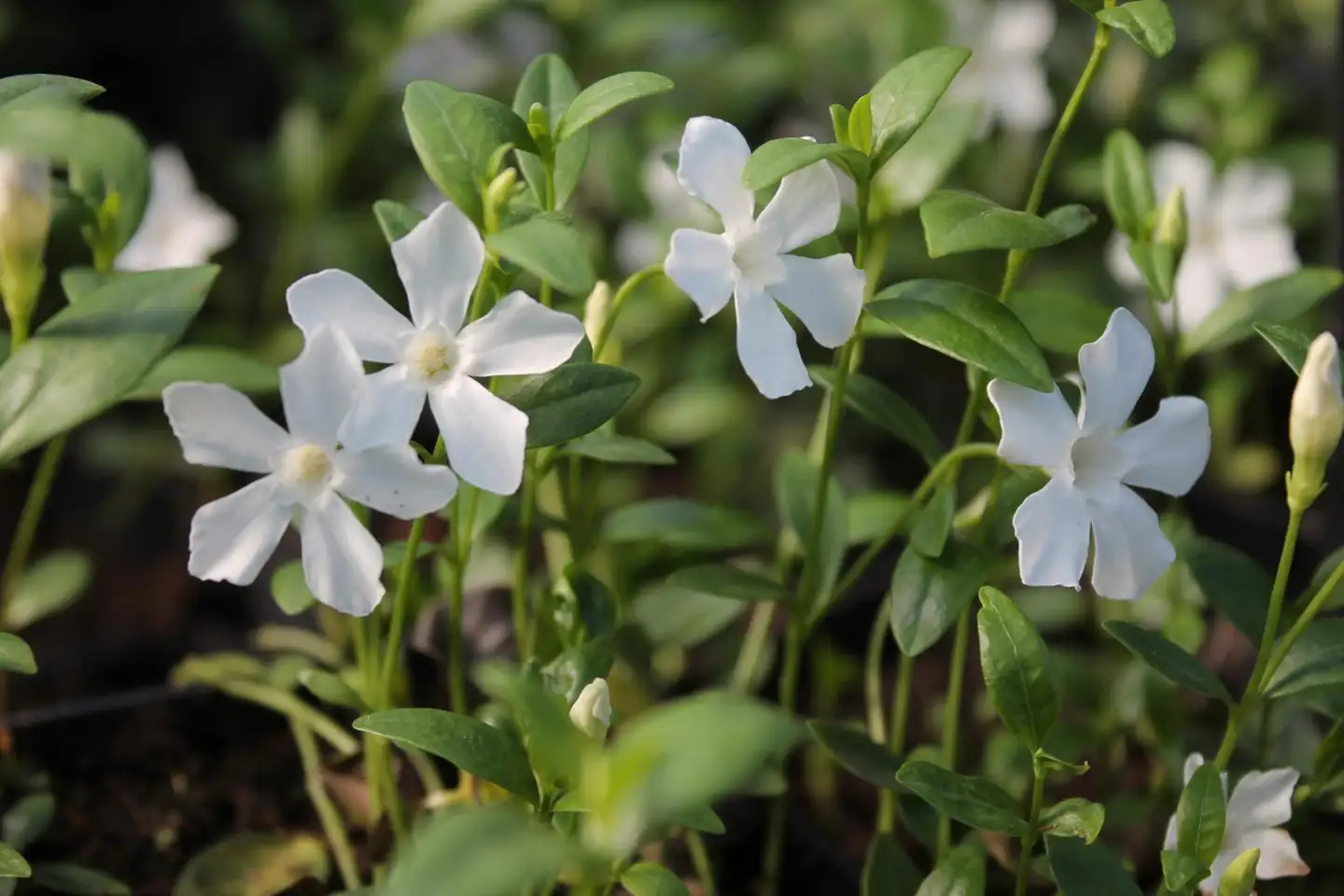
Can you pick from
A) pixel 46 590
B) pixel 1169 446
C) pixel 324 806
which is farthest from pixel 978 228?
pixel 46 590

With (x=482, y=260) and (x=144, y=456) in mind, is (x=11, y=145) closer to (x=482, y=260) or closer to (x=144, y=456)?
(x=482, y=260)

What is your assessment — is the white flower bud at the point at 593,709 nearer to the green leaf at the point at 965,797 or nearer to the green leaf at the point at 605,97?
the green leaf at the point at 965,797

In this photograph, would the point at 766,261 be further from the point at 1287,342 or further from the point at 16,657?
the point at 16,657

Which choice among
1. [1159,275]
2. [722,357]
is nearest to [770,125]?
[722,357]

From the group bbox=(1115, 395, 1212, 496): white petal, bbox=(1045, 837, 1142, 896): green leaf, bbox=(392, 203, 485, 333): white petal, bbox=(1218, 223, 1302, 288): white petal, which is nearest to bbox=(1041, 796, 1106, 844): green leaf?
bbox=(1045, 837, 1142, 896): green leaf

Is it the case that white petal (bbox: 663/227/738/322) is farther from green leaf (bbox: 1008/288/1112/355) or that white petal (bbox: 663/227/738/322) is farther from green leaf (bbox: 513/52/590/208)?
green leaf (bbox: 1008/288/1112/355)

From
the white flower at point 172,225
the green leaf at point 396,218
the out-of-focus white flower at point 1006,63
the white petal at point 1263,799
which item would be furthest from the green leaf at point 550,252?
the out-of-focus white flower at point 1006,63
